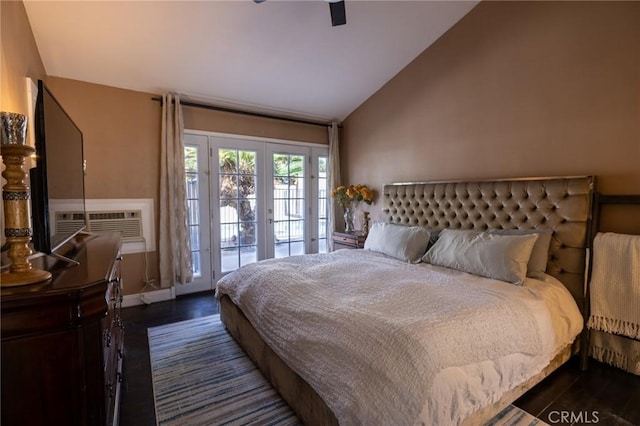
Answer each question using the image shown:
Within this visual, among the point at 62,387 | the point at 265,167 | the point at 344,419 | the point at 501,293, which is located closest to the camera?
the point at 62,387

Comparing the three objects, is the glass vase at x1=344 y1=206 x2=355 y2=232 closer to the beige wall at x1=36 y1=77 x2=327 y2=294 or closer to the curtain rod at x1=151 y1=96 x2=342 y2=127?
the curtain rod at x1=151 y1=96 x2=342 y2=127

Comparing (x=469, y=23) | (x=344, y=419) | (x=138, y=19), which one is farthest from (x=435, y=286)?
(x=138, y=19)

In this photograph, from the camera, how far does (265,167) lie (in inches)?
168

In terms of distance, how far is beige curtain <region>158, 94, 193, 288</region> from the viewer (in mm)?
3471

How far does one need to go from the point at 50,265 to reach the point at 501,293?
236 cm

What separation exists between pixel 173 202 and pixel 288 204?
1581 mm

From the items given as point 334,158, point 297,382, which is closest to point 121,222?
point 297,382

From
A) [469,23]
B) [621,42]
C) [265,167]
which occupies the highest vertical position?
[469,23]

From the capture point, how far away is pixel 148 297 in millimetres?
3557

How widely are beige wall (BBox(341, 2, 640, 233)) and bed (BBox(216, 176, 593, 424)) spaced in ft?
0.75

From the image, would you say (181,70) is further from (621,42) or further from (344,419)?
(621,42)

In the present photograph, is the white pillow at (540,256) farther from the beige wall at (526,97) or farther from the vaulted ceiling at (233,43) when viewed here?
the vaulted ceiling at (233,43)

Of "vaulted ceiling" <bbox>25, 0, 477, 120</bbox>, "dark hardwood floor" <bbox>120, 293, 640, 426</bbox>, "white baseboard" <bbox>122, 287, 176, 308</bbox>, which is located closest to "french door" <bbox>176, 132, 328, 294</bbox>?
"white baseboard" <bbox>122, 287, 176, 308</bbox>

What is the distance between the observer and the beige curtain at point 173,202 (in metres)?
3.47
